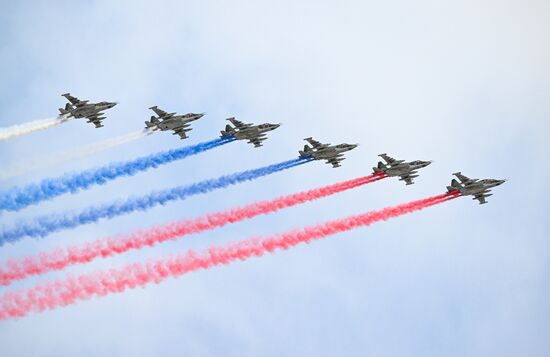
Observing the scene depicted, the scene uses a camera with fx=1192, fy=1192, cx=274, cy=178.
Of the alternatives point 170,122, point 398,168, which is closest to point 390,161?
point 398,168

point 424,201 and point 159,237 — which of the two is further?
point 424,201

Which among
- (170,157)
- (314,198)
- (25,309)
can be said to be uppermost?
(170,157)

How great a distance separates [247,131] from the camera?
11731cm

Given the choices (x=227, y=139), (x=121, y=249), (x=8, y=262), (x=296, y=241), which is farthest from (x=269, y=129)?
(x=8, y=262)

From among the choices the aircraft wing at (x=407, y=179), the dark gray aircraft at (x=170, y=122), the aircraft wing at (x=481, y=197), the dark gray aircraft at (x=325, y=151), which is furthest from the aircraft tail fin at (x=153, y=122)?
the aircraft wing at (x=481, y=197)

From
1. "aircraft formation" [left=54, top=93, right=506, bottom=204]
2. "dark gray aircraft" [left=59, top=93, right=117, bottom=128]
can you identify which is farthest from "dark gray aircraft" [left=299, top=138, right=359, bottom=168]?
"dark gray aircraft" [left=59, top=93, right=117, bottom=128]

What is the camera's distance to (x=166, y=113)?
384 feet

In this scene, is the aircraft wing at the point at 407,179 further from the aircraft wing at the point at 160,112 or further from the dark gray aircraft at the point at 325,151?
the aircraft wing at the point at 160,112

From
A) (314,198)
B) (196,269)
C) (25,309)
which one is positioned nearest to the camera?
(25,309)

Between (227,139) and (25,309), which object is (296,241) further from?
(25,309)

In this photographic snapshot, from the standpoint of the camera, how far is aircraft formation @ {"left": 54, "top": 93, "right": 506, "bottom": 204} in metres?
115

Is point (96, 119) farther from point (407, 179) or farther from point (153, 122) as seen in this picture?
point (407, 179)

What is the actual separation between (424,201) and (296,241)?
1420 centimetres

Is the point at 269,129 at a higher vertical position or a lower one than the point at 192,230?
higher
